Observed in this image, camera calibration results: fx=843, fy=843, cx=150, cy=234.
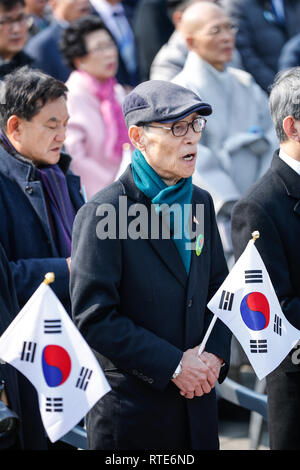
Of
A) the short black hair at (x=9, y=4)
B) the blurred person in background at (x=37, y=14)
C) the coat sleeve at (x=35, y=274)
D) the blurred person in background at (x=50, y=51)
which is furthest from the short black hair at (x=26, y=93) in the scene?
the blurred person in background at (x=37, y=14)

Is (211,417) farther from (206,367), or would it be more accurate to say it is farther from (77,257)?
(77,257)

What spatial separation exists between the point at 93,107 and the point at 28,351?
3.11m

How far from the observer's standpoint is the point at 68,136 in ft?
18.1

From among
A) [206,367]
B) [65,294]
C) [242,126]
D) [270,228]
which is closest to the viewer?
[206,367]

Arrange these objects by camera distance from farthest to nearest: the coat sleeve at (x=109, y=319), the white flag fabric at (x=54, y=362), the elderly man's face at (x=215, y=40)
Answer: the elderly man's face at (x=215, y=40)
the coat sleeve at (x=109, y=319)
the white flag fabric at (x=54, y=362)

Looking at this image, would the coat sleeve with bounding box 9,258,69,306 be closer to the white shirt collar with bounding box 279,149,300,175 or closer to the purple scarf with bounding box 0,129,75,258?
the purple scarf with bounding box 0,129,75,258

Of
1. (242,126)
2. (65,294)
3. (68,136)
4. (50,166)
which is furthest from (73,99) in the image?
(65,294)

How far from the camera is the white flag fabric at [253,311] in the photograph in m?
3.08

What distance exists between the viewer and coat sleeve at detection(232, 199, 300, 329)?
333 cm

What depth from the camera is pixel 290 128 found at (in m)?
3.45

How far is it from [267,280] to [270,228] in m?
0.30

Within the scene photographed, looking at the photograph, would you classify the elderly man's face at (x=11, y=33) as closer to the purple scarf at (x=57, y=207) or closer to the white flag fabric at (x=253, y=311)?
the purple scarf at (x=57, y=207)

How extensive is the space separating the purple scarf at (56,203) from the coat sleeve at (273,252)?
2.68 ft

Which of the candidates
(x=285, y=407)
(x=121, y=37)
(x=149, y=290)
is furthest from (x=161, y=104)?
(x=121, y=37)
